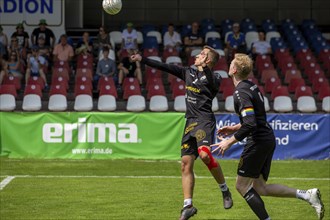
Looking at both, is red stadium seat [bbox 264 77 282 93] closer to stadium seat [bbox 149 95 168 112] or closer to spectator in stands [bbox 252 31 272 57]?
spectator in stands [bbox 252 31 272 57]

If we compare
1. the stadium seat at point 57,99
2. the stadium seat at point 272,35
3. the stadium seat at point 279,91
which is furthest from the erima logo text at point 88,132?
the stadium seat at point 272,35

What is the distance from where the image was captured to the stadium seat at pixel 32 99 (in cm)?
2416

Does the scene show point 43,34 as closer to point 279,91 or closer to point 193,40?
point 193,40

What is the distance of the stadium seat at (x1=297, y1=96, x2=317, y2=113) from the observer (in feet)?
80.6

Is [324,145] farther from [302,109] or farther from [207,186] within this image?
[207,186]

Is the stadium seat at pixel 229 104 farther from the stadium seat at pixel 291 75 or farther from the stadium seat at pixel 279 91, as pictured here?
the stadium seat at pixel 291 75

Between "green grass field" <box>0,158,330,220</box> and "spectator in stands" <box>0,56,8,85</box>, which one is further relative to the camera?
"spectator in stands" <box>0,56,8,85</box>

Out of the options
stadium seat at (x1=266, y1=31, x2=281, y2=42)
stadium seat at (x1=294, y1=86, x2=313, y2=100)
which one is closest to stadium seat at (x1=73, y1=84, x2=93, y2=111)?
stadium seat at (x1=294, y1=86, x2=313, y2=100)

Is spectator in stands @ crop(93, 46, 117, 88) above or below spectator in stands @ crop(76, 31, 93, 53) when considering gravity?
below

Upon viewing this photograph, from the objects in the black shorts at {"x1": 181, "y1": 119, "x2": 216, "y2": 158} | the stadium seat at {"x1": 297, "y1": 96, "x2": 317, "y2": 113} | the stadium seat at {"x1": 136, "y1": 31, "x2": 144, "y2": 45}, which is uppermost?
the stadium seat at {"x1": 136, "y1": 31, "x2": 144, "y2": 45}

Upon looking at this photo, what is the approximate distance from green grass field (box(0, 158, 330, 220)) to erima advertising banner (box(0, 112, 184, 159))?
0.53 m

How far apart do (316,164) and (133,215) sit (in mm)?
8884

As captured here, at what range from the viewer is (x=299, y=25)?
32.5 meters

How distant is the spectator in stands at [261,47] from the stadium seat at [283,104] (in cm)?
386
